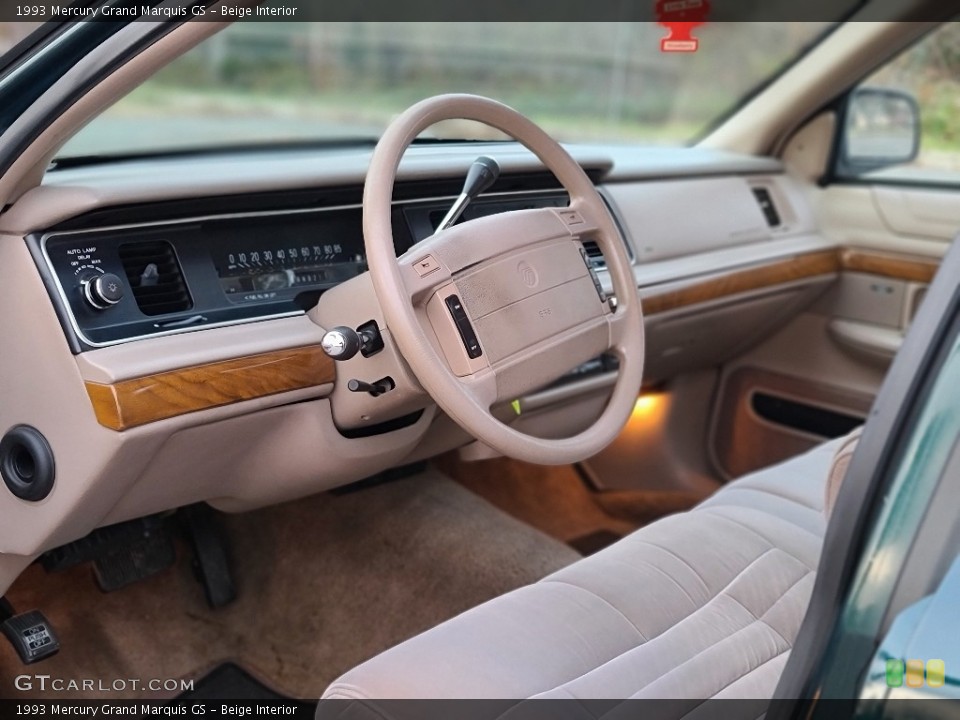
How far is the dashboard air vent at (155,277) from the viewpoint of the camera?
4.99ft

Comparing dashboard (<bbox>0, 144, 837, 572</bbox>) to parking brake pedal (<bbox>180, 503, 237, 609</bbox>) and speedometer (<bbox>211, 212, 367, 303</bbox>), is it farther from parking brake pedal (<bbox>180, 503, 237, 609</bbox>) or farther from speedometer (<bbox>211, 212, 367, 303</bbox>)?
parking brake pedal (<bbox>180, 503, 237, 609</bbox>)

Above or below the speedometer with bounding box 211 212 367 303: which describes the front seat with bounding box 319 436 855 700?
below

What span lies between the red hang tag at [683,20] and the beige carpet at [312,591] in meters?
1.06

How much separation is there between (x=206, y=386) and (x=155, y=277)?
0.20m

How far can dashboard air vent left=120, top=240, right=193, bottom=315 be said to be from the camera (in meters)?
1.52

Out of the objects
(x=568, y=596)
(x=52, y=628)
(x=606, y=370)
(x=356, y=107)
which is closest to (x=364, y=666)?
(x=568, y=596)

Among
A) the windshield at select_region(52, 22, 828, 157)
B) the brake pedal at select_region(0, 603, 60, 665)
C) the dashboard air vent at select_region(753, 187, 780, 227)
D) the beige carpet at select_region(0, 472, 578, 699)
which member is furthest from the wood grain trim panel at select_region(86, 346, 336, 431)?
the dashboard air vent at select_region(753, 187, 780, 227)

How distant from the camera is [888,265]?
2.70m

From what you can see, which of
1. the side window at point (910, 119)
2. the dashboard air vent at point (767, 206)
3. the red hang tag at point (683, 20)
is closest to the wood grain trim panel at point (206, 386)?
the red hang tag at point (683, 20)

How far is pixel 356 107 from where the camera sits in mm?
9867

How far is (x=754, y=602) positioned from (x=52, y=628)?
1.23 metres

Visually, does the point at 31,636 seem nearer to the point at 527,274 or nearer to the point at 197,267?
the point at 197,267

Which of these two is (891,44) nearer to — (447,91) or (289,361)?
(447,91)

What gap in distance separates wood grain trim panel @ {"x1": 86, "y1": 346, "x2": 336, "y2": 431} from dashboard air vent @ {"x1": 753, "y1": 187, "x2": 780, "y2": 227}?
1.63 meters
